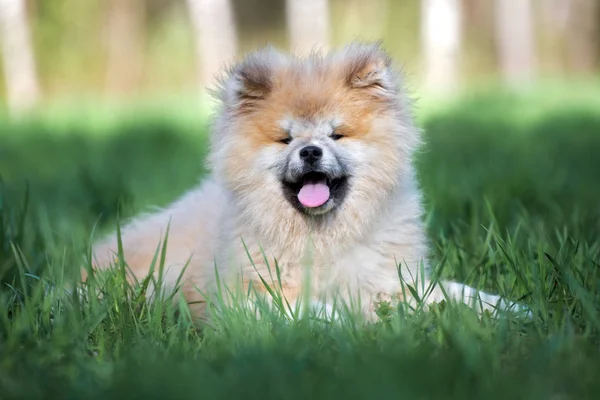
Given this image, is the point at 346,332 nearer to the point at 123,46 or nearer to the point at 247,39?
the point at 123,46

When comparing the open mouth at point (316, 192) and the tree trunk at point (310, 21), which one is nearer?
the open mouth at point (316, 192)

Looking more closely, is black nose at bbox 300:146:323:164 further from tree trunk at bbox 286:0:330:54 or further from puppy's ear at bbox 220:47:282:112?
tree trunk at bbox 286:0:330:54

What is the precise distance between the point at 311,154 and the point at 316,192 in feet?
0.65

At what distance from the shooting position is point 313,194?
3.55 metres

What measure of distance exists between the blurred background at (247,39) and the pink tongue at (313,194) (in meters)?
12.5

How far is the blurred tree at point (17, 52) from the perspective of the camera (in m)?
18.0

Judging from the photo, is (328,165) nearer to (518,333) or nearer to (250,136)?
(250,136)

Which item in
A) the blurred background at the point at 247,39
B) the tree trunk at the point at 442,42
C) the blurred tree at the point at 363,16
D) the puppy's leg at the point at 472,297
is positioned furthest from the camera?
the blurred tree at the point at 363,16

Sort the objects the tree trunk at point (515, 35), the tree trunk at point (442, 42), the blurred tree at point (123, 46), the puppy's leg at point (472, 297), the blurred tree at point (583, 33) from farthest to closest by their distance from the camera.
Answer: the blurred tree at point (583, 33) < the blurred tree at point (123, 46) < the tree trunk at point (515, 35) < the tree trunk at point (442, 42) < the puppy's leg at point (472, 297)

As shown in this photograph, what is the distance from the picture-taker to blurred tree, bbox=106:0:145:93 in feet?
89.0

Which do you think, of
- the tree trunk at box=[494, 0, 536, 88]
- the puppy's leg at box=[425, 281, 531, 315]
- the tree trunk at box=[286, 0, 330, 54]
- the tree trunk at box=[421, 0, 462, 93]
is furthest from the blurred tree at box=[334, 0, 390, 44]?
the puppy's leg at box=[425, 281, 531, 315]

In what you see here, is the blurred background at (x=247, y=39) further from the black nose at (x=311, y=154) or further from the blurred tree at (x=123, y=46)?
the black nose at (x=311, y=154)

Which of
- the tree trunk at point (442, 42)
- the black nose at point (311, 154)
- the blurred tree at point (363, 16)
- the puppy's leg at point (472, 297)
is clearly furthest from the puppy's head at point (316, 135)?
the blurred tree at point (363, 16)

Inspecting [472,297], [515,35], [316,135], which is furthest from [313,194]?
[515,35]
